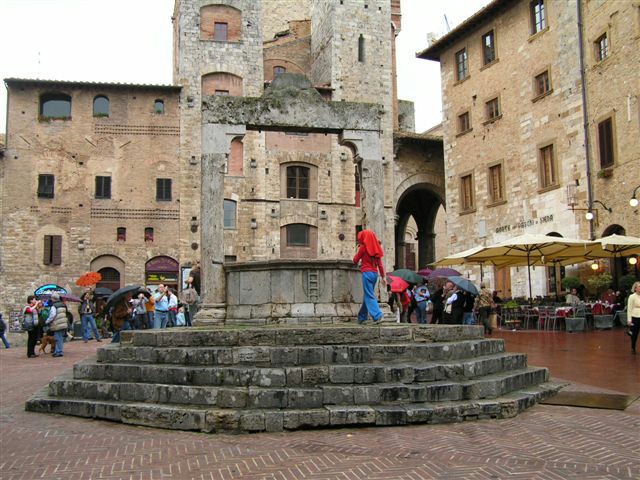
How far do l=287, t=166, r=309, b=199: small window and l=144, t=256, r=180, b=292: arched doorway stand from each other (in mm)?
6813

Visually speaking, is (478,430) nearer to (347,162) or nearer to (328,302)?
(328,302)

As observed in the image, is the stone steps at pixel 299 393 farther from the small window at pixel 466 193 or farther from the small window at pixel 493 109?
the small window at pixel 466 193

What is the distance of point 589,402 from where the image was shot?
8.27 m

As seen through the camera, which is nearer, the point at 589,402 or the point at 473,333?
the point at 589,402

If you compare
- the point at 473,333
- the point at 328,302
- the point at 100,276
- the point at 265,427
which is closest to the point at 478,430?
the point at 265,427

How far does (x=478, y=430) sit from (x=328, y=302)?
4648 millimetres

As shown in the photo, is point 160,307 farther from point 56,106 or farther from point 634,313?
point 56,106

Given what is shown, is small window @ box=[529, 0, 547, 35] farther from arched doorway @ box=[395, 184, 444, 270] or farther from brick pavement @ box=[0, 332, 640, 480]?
brick pavement @ box=[0, 332, 640, 480]

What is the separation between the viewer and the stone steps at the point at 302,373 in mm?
7812

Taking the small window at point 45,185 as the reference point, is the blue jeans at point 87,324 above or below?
below

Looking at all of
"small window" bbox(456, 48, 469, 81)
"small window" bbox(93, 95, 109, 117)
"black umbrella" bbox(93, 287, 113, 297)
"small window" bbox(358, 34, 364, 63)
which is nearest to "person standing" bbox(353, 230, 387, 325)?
"small window" bbox(456, 48, 469, 81)

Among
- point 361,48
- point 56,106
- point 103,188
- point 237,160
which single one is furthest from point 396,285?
point 56,106

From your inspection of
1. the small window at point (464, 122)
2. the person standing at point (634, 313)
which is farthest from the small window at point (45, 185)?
the person standing at point (634, 313)

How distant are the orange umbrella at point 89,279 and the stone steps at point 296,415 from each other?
2215 centimetres
